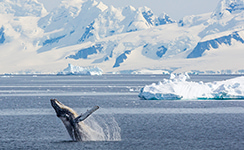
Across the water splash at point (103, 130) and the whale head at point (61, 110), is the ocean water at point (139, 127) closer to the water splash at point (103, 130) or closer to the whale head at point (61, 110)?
the water splash at point (103, 130)

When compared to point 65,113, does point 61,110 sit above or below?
above

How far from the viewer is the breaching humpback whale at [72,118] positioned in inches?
1128

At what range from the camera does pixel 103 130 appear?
37.4m

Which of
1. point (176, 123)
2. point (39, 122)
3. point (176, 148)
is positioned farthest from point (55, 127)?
point (176, 148)

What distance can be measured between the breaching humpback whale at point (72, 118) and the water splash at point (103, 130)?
73 centimetres

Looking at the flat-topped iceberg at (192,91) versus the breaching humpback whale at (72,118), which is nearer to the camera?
the breaching humpback whale at (72,118)

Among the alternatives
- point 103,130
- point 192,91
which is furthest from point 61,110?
point 192,91

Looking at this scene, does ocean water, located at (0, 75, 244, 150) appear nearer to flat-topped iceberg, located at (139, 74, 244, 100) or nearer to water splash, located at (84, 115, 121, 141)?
water splash, located at (84, 115, 121, 141)

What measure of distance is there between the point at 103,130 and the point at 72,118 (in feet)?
28.1

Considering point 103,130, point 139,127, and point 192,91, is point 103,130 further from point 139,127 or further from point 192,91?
point 192,91

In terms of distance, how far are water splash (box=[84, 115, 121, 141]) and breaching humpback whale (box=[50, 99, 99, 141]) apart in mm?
726

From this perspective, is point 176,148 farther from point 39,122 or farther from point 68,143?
point 39,122

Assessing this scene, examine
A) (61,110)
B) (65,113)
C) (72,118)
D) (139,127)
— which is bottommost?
(139,127)

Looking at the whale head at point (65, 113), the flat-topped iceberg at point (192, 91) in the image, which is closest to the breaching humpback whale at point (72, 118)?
the whale head at point (65, 113)
